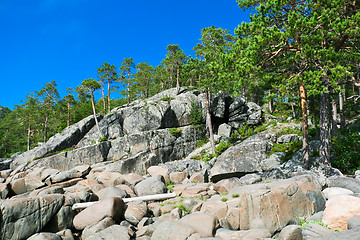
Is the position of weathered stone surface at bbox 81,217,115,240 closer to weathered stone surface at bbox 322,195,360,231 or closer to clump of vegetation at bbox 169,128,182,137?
weathered stone surface at bbox 322,195,360,231

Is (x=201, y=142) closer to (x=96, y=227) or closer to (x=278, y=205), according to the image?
(x=96, y=227)

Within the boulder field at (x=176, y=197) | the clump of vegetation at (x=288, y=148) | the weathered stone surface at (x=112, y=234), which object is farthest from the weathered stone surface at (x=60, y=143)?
the clump of vegetation at (x=288, y=148)

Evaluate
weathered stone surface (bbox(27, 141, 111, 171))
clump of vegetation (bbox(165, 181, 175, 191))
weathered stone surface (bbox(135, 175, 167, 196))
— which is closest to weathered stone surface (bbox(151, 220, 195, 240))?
weathered stone surface (bbox(135, 175, 167, 196))

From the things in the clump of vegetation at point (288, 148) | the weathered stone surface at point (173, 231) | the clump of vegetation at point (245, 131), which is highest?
the clump of vegetation at point (245, 131)

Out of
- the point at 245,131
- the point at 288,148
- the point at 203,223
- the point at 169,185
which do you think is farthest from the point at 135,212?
the point at 245,131

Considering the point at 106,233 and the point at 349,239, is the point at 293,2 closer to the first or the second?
the point at 349,239

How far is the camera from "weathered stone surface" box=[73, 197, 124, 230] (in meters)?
11.1

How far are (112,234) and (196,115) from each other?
2907cm

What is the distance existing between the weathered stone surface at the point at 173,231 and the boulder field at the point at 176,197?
36 millimetres

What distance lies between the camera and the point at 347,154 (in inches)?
572

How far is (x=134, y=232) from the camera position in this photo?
34.4 ft

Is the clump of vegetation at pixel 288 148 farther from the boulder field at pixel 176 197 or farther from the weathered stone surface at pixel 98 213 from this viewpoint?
the weathered stone surface at pixel 98 213

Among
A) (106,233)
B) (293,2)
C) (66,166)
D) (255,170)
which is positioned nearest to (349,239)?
(106,233)

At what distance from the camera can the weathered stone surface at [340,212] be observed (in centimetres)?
692
